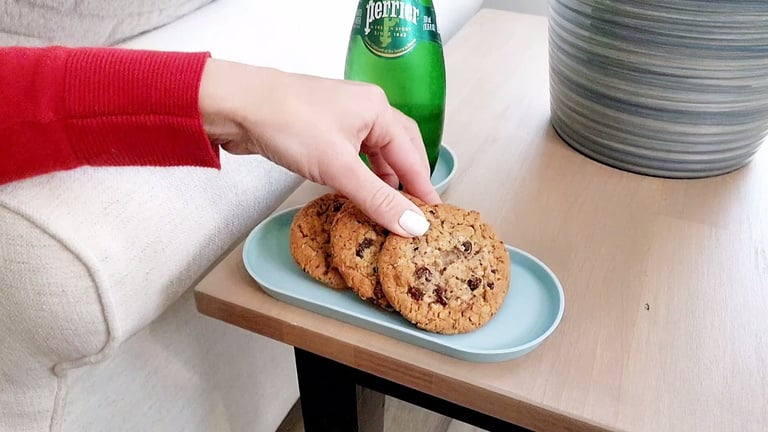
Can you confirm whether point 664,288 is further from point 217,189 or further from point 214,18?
point 214,18

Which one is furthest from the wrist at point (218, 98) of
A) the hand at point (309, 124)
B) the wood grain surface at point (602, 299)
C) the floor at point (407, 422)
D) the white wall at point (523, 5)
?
the white wall at point (523, 5)

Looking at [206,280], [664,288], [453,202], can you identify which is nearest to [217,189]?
[206,280]

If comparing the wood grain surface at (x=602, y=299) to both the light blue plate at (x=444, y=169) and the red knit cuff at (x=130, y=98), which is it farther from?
the red knit cuff at (x=130, y=98)

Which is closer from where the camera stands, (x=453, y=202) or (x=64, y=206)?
(x=64, y=206)

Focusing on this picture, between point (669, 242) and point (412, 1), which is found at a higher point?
point (412, 1)

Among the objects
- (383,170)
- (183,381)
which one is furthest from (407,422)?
(383,170)

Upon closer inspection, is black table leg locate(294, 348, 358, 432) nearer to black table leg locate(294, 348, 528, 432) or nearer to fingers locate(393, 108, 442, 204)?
black table leg locate(294, 348, 528, 432)

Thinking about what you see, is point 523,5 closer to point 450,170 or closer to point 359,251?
point 450,170
